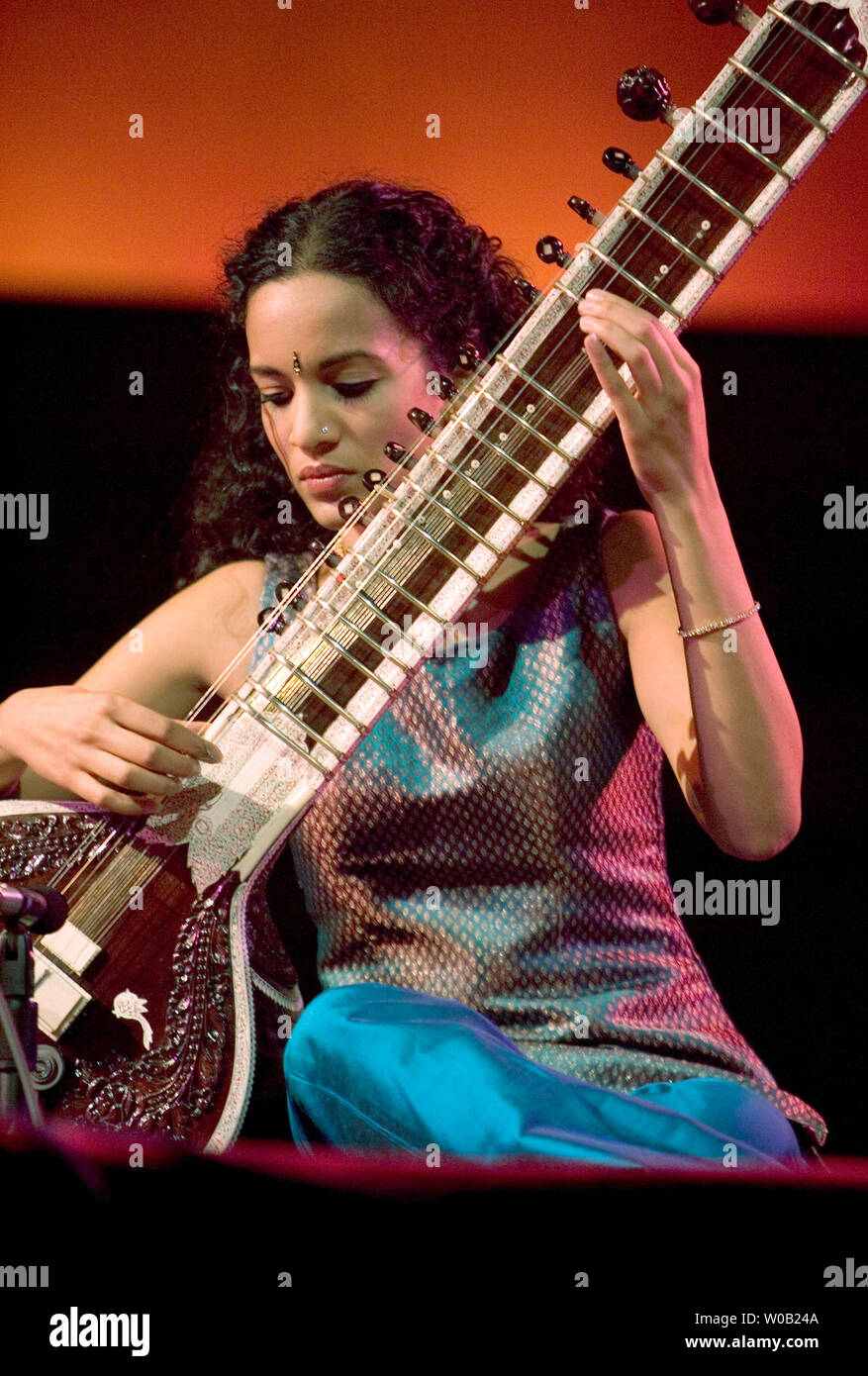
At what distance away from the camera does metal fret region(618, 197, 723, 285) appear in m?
1.65

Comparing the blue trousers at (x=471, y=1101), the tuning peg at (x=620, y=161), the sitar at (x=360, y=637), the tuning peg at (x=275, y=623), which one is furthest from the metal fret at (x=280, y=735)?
the tuning peg at (x=620, y=161)

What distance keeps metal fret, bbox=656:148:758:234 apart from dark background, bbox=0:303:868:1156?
83 cm

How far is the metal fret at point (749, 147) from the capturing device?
5.34 feet

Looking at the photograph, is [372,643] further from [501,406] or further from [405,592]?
[501,406]

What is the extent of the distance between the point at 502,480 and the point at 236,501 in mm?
752

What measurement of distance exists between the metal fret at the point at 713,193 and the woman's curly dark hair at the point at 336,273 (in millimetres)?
398

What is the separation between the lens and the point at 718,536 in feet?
5.26

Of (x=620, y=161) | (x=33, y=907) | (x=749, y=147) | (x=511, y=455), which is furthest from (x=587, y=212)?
(x=33, y=907)

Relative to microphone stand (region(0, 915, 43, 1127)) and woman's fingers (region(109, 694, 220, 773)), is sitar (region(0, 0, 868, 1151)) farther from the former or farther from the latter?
microphone stand (region(0, 915, 43, 1127))

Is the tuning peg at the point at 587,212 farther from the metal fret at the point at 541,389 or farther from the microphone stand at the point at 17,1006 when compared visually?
the microphone stand at the point at 17,1006

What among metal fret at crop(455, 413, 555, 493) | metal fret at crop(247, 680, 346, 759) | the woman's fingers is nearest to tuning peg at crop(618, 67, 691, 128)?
metal fret at crop(455, 413, 555, 493)

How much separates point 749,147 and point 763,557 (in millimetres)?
939

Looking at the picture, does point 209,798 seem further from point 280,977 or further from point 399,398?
point 399,398

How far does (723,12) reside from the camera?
1639mm
